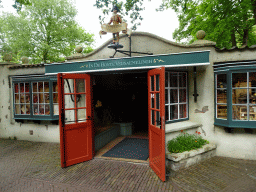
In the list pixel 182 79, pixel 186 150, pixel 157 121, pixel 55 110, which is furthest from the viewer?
pixel 55 110

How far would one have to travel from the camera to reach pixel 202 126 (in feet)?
17.6

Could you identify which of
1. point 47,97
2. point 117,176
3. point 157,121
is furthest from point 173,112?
point 47,97

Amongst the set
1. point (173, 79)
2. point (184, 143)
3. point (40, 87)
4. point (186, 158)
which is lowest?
point (186, 158)

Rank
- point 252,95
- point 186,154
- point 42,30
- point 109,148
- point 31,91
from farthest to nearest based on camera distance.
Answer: point 42,30, point 31,91, point 109,148, point 252,95, point 186,154

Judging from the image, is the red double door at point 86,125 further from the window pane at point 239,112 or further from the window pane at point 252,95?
the window pane at point 252,95

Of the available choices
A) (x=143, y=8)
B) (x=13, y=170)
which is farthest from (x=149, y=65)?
(x=143, y=8)

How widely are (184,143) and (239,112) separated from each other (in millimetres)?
1888

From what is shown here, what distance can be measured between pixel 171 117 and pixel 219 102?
1.55 m

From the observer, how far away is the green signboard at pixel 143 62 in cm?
403

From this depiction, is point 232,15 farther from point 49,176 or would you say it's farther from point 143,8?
point 49,176

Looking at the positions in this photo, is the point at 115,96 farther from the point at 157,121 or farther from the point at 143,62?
the point at 157,121

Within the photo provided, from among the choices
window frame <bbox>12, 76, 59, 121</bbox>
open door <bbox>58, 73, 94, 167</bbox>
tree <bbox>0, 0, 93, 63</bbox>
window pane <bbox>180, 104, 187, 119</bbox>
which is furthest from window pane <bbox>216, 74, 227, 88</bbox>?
tree <bbox>0, 0, 93, 63</bbox>

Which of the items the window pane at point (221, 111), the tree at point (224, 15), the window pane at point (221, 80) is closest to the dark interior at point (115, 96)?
the window pane at point (221, 80)

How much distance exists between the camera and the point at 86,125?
499cm
